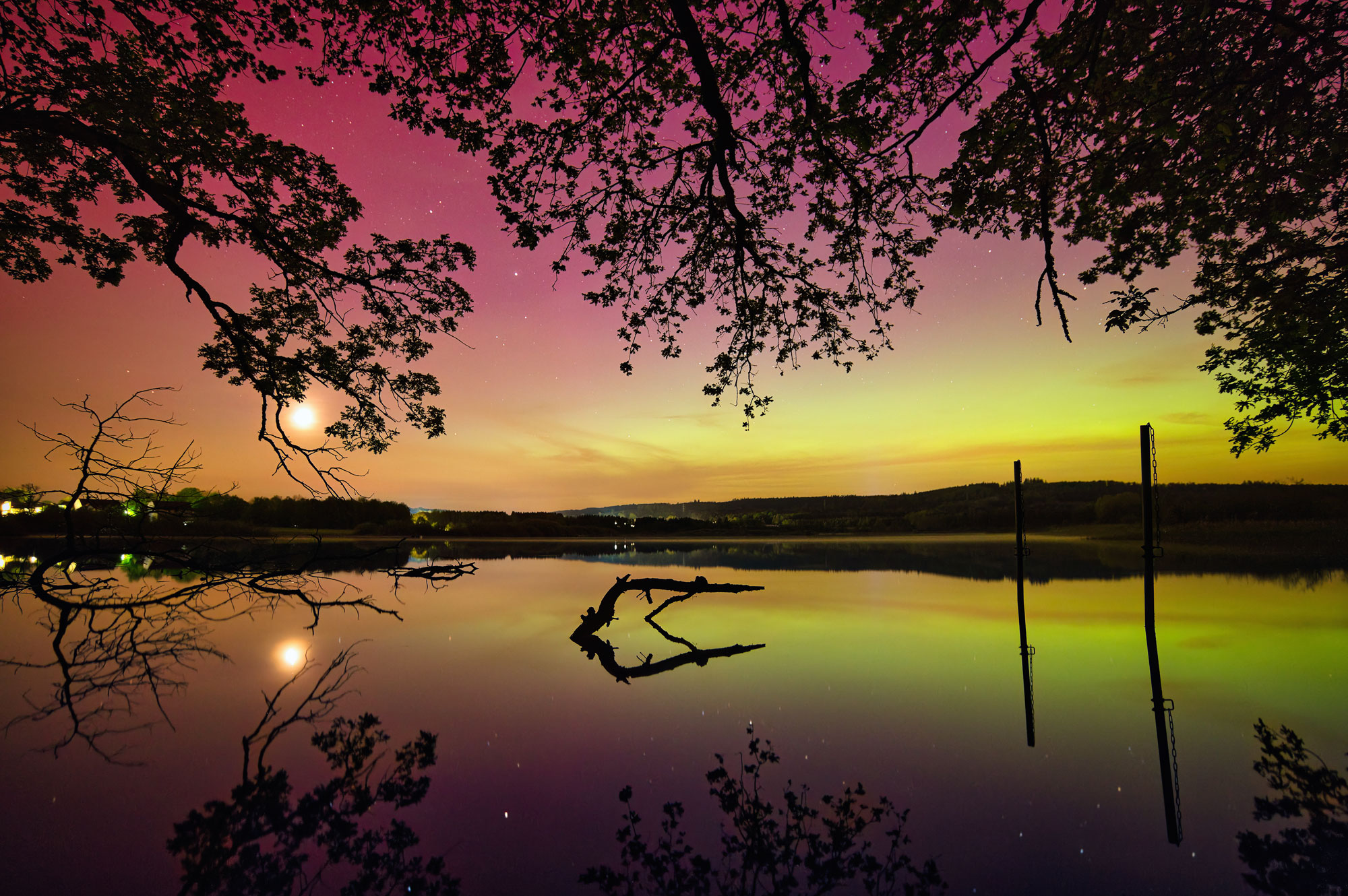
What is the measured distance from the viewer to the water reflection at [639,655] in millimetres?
7113

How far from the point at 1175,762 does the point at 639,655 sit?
6.05 m

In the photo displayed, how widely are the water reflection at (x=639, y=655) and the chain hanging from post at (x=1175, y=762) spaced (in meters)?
4.82

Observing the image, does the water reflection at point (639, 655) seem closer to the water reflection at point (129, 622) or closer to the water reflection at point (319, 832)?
the water reflection at point (319, 832)

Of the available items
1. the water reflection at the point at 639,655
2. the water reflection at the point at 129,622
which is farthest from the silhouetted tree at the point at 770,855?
the water reflection at the point at 129,622

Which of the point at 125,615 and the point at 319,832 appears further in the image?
the point at 125,615

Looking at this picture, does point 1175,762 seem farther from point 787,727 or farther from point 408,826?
point 408,826

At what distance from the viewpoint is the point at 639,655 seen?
25.7ft

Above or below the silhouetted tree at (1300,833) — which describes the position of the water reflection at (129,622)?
below

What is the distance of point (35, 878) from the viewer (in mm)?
2830

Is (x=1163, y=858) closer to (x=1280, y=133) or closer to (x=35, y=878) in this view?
(x=35, y=878)

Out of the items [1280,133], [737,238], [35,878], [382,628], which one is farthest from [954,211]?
[382,628]

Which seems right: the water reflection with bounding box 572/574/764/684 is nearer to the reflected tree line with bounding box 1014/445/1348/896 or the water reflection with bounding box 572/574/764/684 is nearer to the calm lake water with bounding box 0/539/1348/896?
the calm lake water with bounding box 0/539/1348/896

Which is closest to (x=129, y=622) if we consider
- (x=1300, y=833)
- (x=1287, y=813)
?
(x=1300, y=833)

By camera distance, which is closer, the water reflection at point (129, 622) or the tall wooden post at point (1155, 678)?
the tall wooden post at point (1155, 678)
